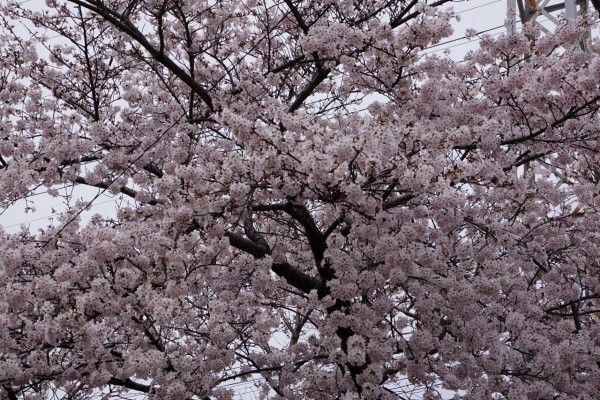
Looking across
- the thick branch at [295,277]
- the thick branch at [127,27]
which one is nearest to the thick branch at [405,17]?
the thick branch at [127,27]

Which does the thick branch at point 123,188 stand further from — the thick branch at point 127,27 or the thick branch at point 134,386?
the thick branch at point 134,386

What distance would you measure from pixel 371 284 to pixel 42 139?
3423mm

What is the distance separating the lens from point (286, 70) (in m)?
6.64

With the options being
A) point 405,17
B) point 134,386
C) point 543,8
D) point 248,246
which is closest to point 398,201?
point 248,246

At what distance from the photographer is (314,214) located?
6512 millimetres

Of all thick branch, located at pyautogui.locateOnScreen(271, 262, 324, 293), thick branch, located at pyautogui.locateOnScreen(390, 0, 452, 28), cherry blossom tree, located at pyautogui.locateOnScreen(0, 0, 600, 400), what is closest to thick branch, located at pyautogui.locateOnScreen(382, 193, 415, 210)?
cherry blossom tree, located at pyautogui.locateOnScreen(0, 0, 600, 400)

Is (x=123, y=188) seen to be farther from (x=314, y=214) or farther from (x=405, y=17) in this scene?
(x=405, y=17)

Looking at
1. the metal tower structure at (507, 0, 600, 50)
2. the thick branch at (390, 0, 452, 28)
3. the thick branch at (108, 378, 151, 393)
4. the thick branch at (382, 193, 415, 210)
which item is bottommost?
the thick branch at (108, 378, 151, 393)

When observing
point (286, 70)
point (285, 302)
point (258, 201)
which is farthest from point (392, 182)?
point (285, 302)

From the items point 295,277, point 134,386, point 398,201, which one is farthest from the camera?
point 295,277

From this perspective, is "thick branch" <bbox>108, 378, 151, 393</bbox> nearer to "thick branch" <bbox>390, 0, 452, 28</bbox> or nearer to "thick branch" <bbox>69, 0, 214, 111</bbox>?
"thick branch" <bbox>69, 0, 214, 111</bbox>

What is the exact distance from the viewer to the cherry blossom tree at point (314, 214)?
418 centimetres

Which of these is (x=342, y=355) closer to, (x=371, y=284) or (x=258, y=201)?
(x=371, y=284)

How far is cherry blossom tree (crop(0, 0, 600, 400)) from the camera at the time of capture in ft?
13.7
